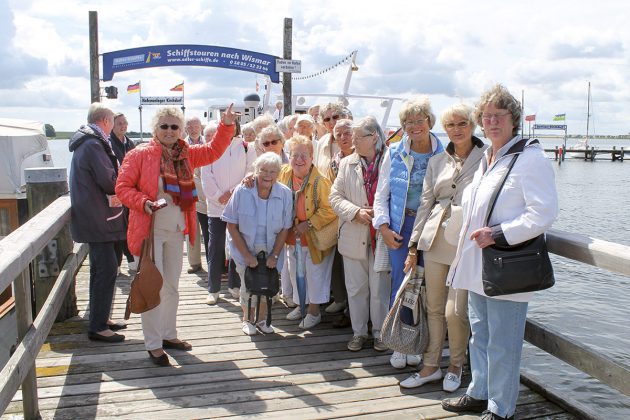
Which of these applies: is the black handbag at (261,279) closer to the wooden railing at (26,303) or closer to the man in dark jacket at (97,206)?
the man in dark jacket at (97,206)

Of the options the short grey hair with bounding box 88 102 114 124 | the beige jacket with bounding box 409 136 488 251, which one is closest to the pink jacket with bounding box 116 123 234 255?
the short grey hair with bounding box 88 102 114 124

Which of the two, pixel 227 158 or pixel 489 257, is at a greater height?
pixel 227 158

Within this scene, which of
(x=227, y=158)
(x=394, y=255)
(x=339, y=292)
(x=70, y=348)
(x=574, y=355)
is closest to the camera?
(x=574, y=355)

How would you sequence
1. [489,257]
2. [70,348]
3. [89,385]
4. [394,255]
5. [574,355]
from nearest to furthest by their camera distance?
[489,257]
[574,355]
[89,385]
[394,255]
[70,348]

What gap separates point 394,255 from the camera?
13.3 feet

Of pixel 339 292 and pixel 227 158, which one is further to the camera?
pixel 227 158

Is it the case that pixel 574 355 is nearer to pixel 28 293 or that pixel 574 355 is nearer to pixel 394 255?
pixel 394 255

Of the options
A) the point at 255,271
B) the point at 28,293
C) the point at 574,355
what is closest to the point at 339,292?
the point at 255,271

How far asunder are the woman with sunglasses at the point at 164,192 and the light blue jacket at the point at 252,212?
385 mm

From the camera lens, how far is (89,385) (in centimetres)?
370

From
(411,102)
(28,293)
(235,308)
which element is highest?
(411,102)

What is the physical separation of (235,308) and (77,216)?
1830mm

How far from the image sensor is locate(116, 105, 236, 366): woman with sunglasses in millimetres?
3865

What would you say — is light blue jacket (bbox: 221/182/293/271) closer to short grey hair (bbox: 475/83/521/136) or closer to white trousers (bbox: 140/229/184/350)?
white trousers (bbox: 140/229/184/350)
